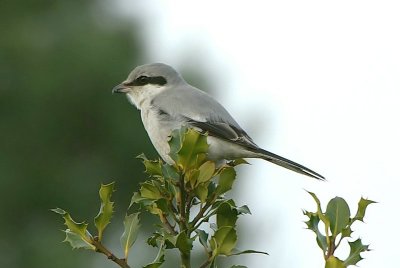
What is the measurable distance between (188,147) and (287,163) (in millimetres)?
1330

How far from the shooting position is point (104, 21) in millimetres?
16344

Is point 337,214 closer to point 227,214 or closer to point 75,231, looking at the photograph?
point 227,214

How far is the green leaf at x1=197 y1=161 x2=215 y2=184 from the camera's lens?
284cm

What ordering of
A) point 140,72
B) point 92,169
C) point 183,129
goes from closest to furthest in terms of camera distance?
point 183,129
point 140,72
point 92,169

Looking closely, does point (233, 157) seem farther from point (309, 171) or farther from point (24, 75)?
point (24, 75)

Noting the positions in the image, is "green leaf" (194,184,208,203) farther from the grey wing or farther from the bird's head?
the bird's head

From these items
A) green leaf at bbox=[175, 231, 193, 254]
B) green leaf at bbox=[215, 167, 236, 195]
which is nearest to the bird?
green leaf at bbox=[215, 167, 236, 195]

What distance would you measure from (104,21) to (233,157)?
12.3 m

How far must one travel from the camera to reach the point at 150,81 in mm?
4973

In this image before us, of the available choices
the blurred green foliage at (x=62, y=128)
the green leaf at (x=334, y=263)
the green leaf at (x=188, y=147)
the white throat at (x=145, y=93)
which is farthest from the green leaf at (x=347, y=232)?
the blurred green foliage at (x=62, y=128)

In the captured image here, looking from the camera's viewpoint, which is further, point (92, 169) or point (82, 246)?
point (92, 169)

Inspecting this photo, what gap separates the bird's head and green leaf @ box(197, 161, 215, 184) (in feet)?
6.87

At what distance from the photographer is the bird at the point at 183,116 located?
169 inches

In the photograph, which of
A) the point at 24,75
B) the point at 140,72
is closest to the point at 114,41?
the point at 24,75
